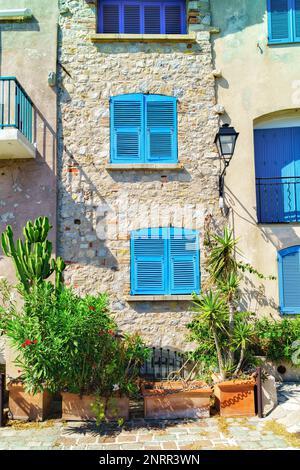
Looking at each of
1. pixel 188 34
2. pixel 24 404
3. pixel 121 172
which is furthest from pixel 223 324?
pixel 188 34

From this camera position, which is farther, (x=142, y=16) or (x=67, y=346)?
(x=142, y=16)

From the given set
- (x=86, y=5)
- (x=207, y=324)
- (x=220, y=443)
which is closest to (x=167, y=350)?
(x=207, y=324)

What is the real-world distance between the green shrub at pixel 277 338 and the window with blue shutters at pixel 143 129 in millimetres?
3855

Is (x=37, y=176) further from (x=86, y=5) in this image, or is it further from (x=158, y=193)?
(x=86, y=5)

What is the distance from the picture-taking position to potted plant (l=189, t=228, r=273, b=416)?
6805mm

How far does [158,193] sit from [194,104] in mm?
2079

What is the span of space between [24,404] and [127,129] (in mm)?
5616

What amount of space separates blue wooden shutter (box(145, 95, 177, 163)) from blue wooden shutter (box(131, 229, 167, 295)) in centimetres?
160

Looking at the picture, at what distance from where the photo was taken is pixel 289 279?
28.6 ft

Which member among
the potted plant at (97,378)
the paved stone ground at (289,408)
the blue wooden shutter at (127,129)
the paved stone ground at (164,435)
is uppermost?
the blue wooden shutter at (127,129)

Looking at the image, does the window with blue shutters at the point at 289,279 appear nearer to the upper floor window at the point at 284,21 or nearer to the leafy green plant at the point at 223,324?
the leafy green plant at the point at 223,324

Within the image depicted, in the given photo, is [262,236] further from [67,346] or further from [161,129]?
[67,346]

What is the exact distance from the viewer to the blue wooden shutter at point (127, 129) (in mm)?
8953

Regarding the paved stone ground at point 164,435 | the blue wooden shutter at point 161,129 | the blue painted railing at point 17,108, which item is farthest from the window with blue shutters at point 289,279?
the blue painted railing at point 17,108
